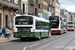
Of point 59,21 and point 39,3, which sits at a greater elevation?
point 39,3

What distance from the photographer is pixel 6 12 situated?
40375 millimetres

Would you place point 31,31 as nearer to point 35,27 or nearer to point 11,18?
point 35,27

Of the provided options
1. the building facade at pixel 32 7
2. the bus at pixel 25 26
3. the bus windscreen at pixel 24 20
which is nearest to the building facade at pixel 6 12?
the building facade at pixel 32 7

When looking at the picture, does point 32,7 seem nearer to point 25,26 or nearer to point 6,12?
point 6,12

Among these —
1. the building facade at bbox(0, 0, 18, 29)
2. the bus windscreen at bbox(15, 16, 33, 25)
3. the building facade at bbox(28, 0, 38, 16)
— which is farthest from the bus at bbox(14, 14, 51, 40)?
the building facade at bbox(28, 0, 38, 16)

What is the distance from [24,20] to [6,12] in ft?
57.4

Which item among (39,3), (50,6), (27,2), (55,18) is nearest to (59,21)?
(55,18)

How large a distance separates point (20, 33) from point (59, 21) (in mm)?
20003

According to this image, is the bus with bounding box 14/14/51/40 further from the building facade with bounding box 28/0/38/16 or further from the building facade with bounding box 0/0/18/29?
the building facade with bounding box 28/0/38/16

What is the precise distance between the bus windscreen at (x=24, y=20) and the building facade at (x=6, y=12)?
13.2 meters

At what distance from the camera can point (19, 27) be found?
76.6 feet

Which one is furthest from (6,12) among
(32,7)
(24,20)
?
(32,7)

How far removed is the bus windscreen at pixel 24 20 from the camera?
23.3m

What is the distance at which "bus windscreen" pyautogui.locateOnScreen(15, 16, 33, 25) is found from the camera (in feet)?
76.5
